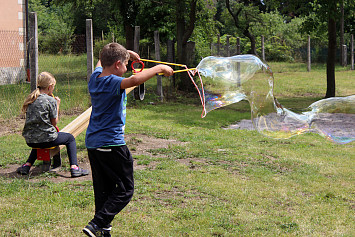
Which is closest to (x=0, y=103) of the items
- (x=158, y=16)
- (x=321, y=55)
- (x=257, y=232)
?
(x=257, y=232)

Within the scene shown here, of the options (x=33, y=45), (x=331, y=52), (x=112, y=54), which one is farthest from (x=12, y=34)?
(x=112, y=54)

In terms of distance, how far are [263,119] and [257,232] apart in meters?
1.71

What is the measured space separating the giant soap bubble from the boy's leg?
1.70m

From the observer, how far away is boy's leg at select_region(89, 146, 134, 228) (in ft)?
12.5

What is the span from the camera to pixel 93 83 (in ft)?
12.7

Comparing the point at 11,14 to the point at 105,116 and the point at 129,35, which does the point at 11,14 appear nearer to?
the point at 129,35

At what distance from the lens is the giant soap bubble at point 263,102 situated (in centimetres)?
531

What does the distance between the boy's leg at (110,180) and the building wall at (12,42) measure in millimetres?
12520

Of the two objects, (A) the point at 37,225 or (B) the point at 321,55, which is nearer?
(A) the point at 37,225

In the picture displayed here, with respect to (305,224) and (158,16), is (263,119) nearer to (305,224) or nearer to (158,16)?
(305,224)

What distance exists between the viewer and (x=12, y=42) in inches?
679

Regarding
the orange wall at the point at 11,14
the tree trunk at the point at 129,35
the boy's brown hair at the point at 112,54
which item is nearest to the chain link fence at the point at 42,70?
the orange wall at the point at 11,14

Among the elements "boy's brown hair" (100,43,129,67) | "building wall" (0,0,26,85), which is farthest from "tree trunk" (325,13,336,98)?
"boy's brown hair" (100,43,129,67)

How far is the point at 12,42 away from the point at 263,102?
1435 centimetres
